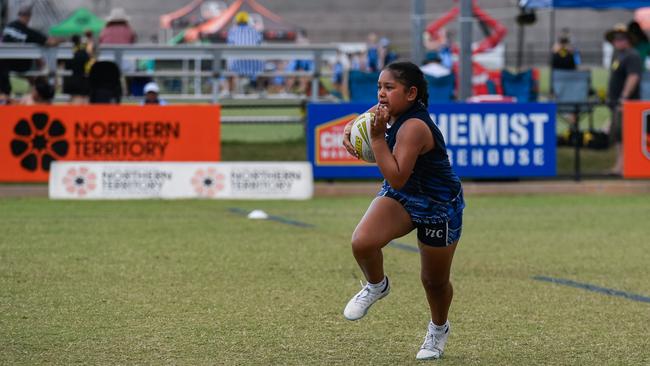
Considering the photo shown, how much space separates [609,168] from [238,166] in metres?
Answer: 6.26

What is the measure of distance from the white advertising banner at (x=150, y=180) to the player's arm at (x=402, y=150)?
10.1 m

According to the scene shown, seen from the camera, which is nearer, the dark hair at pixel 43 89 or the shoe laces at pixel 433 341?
the shoe laces at pixel 433 341

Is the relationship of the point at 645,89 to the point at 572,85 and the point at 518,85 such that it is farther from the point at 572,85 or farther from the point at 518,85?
the point at 518,85

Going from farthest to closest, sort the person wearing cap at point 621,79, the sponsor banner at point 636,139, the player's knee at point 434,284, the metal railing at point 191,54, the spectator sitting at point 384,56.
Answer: the spectator sitting at point 384,56 → the metal railing at point 191,54 → the person wearing cap at point 621,79 → the sponsor banner at point 636,139 → the player's knee at point 434,284

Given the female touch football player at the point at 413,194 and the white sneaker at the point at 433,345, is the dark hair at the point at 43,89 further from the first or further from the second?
the white sneaker at the point at 433,345

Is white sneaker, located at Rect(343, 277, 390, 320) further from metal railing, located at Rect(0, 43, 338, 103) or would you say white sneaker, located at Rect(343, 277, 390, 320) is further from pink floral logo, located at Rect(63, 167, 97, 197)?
metal railing, located at Rect(0, 43, 338, 103)

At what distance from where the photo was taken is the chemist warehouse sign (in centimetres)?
1681

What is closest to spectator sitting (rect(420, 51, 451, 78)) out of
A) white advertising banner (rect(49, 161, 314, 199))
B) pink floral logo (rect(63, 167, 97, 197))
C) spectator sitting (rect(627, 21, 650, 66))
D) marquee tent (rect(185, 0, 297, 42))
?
spectator sitting (rect(627, 21, 650, 66))

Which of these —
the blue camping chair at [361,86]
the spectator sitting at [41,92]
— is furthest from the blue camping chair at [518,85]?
the spectator sitting at [41,92]

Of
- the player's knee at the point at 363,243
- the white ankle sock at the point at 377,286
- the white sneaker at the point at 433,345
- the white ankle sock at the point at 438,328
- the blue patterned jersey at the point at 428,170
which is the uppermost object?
the blue patterned jersey at the point at 428,170

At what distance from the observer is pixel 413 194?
6.22 metres

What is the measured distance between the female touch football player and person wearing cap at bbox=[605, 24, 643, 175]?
1187 cm

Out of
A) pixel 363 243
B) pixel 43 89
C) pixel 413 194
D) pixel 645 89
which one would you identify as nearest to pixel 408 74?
pixel 413 194

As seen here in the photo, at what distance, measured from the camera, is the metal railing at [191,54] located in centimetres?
2008
